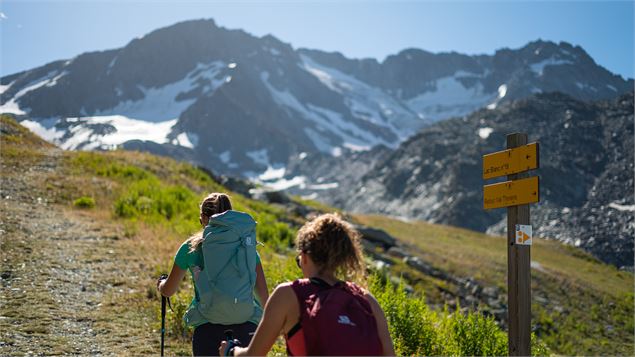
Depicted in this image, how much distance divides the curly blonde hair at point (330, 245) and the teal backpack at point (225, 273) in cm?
105

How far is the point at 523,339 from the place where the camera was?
19.6 feet

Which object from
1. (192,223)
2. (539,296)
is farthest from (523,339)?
(539,296)

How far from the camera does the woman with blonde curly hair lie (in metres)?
3.09

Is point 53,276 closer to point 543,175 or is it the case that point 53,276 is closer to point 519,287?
point 519,287

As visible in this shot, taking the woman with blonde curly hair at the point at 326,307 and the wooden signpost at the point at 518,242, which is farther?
the wooden signpost at the point at 518,242

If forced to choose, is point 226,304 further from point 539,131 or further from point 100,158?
point 539,131

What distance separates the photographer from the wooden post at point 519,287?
19.6 feet

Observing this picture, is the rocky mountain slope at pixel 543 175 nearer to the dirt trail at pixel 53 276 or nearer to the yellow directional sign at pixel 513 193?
the dirt trail at pixel 53 276

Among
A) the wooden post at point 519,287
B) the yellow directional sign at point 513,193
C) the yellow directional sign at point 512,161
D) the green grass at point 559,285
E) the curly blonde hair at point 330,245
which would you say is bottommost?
the green grass at point 559,285

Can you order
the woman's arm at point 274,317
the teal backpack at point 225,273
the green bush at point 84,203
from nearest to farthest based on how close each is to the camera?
the woman's arm at point 274,317
the teal backpack at point 225,273
the green bush at point 84,203

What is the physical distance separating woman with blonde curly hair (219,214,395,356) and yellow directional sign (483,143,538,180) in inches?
118

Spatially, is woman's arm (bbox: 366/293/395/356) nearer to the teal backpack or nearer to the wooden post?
the teal backpack

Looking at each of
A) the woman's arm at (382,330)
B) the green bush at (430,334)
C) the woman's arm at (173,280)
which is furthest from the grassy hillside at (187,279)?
the woman's arm at (382,330)

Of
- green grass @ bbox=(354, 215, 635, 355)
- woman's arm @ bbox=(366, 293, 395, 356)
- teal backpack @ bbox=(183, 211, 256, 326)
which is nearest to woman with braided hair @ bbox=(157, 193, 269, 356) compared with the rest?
teal backpack @ bbox=(183, 211, 256, 326)
